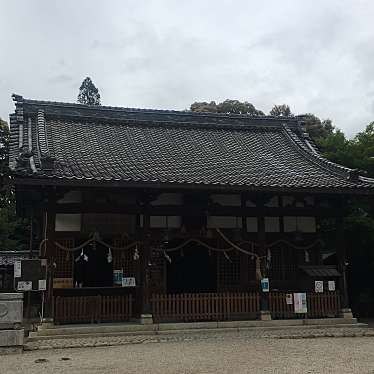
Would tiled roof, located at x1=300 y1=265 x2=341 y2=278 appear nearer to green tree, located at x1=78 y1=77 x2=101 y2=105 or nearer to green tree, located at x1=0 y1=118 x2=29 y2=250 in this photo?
green tree, located at x1=0 y1=118 x2=29 y2=250

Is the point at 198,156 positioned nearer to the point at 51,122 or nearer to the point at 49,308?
the point at 51,122

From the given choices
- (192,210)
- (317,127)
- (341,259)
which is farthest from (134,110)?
(317,127)

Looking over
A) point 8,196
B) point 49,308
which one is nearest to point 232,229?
point 49,308

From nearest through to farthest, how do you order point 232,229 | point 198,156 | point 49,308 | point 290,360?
point 290,360 → point 49,308 → point 232,229 → point 198,156

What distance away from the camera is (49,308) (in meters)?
13.0

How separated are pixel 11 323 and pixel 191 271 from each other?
286 inches

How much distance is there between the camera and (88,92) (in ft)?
205

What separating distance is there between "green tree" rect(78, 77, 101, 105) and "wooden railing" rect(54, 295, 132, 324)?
50.8 m

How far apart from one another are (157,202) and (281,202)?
386 centimetres

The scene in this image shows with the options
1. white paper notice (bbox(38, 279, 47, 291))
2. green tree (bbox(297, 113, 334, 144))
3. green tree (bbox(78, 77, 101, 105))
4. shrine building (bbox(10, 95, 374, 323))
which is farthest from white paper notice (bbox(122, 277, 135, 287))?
green tree (bbox(78, 77, 101, 105))

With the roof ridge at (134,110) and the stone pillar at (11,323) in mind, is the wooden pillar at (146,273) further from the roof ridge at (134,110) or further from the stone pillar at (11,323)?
the roof ridge at (134,110)

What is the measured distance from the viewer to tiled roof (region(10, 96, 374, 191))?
1366cm

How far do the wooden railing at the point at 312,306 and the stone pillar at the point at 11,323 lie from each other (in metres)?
7.05

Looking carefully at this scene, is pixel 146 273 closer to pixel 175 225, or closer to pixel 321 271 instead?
pixel 175 225
